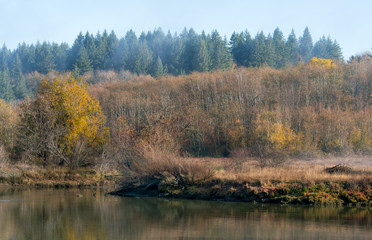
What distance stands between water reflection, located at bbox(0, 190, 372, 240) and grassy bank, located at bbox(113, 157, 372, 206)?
4.10ft

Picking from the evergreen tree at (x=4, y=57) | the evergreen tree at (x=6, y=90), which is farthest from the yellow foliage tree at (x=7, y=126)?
Result: the evergreen tree at (x=4, y=57)

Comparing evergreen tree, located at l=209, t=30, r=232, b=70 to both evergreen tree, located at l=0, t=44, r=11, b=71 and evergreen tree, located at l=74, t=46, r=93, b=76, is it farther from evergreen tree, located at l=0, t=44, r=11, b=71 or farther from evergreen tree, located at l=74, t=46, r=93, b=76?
evergreen tree, located at l=0, t=44, r=11, b=71

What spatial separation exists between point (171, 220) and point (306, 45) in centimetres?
14579

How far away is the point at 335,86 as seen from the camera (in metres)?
82.6

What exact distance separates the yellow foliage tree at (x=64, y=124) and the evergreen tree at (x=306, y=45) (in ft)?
383

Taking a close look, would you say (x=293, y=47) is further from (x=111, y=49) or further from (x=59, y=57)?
(x=59, y=57)

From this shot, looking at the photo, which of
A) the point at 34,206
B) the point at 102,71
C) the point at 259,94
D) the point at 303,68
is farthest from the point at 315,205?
the point at 102,71

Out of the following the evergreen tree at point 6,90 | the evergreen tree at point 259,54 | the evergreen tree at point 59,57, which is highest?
the evergreen tree at point 59,57

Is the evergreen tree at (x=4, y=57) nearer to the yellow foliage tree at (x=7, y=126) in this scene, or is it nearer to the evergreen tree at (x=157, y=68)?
the evergreen tree at (x=157, y=68)

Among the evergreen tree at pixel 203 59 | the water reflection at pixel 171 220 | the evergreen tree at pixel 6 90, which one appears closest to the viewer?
the water reflection at pixel 171 220

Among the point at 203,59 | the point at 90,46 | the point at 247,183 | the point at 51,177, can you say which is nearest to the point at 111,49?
the point at 90,46

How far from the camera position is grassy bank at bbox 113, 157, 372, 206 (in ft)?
92.8

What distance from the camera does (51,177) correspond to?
43.5 m

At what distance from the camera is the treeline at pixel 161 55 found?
124m
